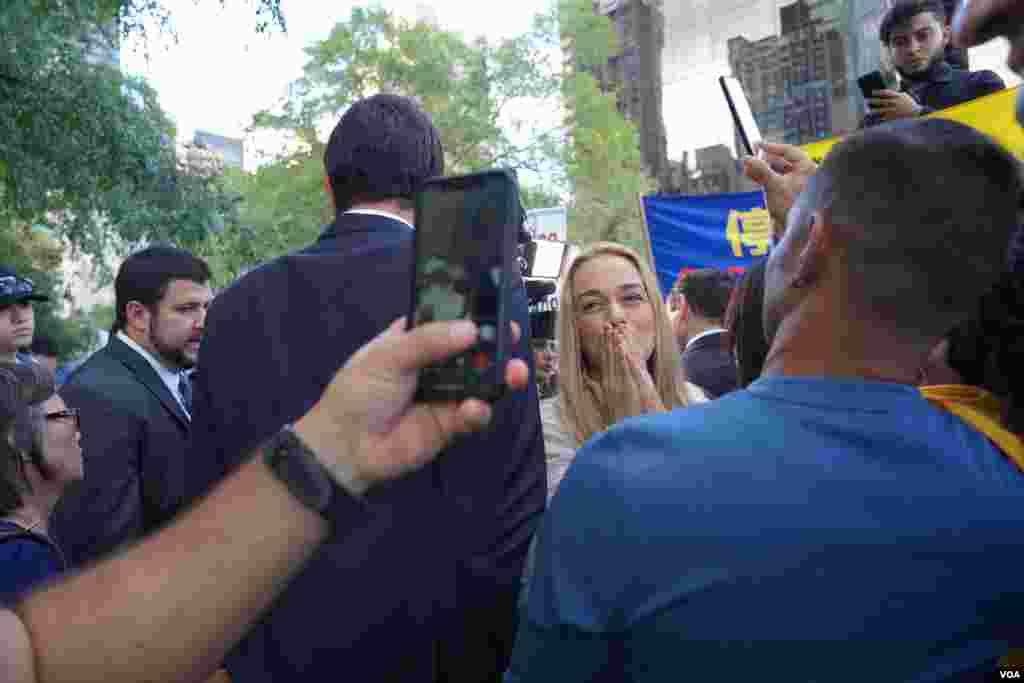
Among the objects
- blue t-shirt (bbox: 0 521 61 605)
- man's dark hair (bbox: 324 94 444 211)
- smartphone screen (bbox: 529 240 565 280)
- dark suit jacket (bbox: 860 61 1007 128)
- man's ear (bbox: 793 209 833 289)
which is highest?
dark suit jacket (bbox: 860 61 1007 128)

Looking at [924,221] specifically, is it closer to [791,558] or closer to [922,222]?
[922,222]

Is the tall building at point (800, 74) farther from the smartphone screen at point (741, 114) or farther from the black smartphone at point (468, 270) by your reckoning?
the black smartphone at point (468, 270)

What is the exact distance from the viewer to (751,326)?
232 cm

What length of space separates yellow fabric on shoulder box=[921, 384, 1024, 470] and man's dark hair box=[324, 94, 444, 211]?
1.22m

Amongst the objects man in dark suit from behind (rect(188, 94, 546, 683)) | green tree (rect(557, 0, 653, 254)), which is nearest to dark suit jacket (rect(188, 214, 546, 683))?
man in dark suit from behind (rect(188, 94, 546, 683))

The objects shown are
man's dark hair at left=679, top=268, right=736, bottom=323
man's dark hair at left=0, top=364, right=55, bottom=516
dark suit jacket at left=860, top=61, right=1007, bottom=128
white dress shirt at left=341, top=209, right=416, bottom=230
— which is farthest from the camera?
man's dark hair at left=679, top=268, right=736, bottom=323

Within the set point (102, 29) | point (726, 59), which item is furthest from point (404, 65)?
point (102, 29)

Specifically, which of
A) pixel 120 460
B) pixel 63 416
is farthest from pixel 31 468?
pixel 120 460

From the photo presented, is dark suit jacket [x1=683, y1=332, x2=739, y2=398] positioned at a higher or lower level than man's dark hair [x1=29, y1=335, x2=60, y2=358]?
higher

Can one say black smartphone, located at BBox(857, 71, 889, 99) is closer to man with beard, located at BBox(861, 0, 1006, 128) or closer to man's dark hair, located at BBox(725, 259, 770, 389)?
man's dark hair, located at BBox(725, 259, 770, 389)

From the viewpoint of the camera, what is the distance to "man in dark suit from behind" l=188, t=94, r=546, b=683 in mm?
1835

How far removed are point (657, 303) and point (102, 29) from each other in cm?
661

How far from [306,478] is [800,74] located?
27.7 metres

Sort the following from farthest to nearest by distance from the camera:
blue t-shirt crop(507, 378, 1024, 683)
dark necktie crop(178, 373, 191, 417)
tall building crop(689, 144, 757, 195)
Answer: tall building crop(689, 144, 757, 195), dark necktie crop(178, 373, 191, 417), blue t-shirt crop(507, 378, 1024, 683)
